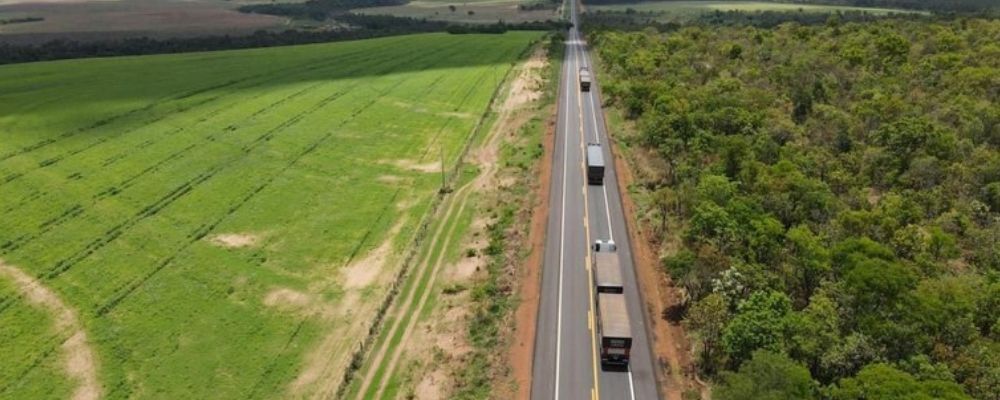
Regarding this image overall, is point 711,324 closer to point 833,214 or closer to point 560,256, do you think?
point 560,256

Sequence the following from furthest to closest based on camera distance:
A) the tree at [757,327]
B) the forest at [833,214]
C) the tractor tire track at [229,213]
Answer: the tractor tire track at [229,213] → the tree at [757,327] → the forest at [833,214]

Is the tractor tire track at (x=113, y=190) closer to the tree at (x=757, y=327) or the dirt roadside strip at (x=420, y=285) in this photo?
the dirt roadside strip at (x=420, y=285)

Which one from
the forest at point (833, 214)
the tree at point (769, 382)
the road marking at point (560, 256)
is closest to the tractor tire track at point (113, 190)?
the road marking at point (560, 256)

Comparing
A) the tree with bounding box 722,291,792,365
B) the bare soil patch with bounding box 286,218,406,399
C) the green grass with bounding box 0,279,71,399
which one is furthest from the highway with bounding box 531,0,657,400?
the green grass with bounding box 0,279,71,399

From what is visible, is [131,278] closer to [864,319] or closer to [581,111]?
[864,319]

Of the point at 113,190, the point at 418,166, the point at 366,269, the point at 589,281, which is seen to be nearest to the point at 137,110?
the point at 113,190

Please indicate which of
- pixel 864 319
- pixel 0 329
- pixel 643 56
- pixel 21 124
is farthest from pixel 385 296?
pixel 643 56

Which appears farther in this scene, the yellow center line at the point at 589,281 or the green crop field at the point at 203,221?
the green crop field at the point at 203,221
